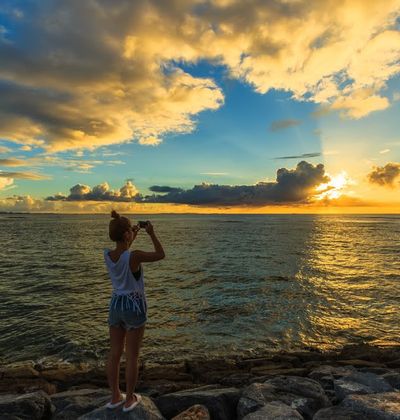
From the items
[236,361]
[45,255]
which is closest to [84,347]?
[236,361]

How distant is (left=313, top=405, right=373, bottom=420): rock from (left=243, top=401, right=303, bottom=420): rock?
38 centimetres

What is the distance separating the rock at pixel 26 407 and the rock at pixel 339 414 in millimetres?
4348

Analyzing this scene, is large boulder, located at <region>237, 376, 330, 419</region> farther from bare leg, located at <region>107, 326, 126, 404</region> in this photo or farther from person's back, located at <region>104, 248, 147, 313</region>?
person's back, located at <region>104, 248, 147, 313</region>

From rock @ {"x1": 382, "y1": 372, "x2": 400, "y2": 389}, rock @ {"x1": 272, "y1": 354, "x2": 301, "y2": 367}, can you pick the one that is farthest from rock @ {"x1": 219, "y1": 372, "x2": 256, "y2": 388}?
rock @ {"x1": 382, "y1": 372, "x2": 400, "y2": 389}

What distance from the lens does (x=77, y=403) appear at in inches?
241

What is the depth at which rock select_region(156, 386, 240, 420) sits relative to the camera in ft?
20.4

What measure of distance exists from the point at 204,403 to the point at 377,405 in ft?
Result: 9.06

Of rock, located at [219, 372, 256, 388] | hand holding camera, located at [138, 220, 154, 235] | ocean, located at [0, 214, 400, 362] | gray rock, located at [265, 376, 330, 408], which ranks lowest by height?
ocean, located at [0, 214, 400, 362]

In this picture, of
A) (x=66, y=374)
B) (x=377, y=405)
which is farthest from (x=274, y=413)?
(x=66, y=374)

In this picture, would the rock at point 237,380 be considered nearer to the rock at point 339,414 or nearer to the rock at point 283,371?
the rock at point 283,371

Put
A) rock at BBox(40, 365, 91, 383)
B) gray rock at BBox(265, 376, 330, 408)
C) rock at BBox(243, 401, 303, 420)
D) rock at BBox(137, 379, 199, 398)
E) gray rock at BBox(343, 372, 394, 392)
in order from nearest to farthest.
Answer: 1. rock at BBox(243, 401, 303, 420)
2. gray rock at BBox(265, 376, 330, 408)
3. gray rock at BBox(343, 372, 394, 392)
4. rock at BBox(137, 379, 199, 398)
5. rock at BBox(40, 365, 91, 383)

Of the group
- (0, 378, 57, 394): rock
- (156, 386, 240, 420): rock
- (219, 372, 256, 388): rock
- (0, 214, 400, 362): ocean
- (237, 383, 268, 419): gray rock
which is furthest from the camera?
(0, 214, 400, 362): ocean

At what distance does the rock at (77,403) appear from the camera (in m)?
5.87

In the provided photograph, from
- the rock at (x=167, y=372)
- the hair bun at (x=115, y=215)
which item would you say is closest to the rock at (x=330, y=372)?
the rock at (x=167, y=372)
